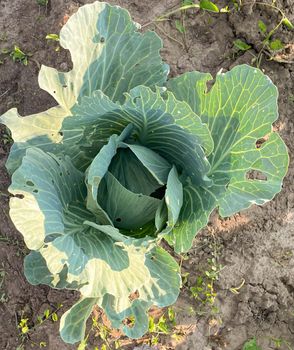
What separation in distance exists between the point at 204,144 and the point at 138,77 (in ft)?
1.53

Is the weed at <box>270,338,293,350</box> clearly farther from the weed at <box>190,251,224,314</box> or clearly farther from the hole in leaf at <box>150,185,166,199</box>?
the hole in leaf at <box>150,185,166,199</box>

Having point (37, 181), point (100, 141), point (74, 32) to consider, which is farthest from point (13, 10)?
point (37, 181)

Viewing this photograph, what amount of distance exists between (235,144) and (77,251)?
0.74 m

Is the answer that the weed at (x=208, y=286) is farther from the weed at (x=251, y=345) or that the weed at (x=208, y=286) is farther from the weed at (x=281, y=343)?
the weed at (x=281, y=343)

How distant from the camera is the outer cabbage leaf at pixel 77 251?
2035 millimetres

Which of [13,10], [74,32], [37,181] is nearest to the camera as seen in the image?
[37,181]

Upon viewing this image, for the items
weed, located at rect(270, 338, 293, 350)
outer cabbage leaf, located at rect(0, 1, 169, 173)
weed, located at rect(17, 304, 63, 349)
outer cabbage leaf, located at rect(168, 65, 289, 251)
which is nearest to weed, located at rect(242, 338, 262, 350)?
weed, located at rect(270, 338, 293, 350)

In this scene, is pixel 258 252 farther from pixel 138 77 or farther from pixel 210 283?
pixel 138 77

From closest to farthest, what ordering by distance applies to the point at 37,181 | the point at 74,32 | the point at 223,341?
the point at 37,181 → the point at 74,32 → the point at 223,341

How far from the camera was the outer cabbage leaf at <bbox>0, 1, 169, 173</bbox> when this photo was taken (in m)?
2.31

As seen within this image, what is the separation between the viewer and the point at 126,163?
7.59ft

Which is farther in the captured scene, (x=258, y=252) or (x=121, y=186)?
(x=258, y=252)

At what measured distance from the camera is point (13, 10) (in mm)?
3154

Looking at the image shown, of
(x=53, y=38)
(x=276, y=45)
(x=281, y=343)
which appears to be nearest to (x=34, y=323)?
(x=281, y=343)
